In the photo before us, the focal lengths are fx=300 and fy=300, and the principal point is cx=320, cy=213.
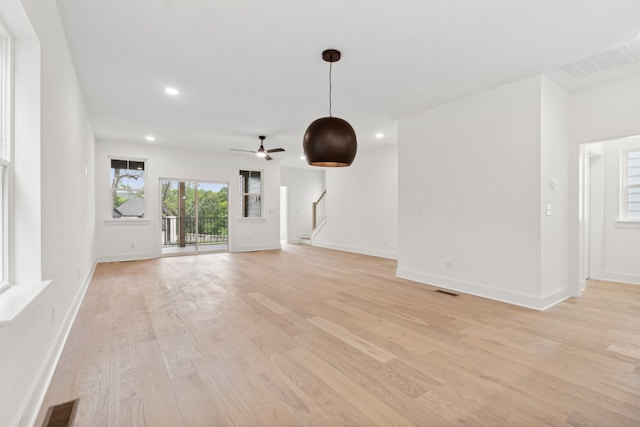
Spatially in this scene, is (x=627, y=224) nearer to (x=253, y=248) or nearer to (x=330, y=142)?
(x=330, y=142)

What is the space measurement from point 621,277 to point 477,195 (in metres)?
2.99

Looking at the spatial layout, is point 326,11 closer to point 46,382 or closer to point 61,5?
point 61,5

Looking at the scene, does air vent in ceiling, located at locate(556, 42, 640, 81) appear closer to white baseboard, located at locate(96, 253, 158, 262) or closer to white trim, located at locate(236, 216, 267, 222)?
white trim, located at locate(236, 216, 267, 222)

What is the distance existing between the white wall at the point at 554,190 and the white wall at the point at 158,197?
23.6 feet

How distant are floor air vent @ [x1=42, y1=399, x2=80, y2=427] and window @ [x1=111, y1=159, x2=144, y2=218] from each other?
257 inches

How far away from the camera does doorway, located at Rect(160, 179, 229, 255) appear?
26.7ft

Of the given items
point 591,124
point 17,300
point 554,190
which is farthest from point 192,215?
point 591,124

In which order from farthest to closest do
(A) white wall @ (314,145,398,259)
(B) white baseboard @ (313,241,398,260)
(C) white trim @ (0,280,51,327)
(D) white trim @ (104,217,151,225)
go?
(A) white wall @ (314,145,398,259) → (B) white baseboard @ (313,241,398,260) → (D) white trim @ (104,217,151,225) → (C) white trim @ (0,280,51,327)

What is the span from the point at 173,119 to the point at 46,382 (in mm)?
4566

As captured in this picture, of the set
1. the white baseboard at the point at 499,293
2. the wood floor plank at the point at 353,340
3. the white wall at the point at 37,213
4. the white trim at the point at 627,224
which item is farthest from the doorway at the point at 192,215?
the white trim at the point at 627,224

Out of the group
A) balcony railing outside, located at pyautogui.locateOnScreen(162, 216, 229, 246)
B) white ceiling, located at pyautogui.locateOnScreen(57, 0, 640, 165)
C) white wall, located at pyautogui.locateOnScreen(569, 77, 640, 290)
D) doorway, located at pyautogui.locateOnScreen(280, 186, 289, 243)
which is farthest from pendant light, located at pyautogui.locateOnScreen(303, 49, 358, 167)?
doorway, located at pyautogui.locateOnScreen(280, 186, 289, 243)

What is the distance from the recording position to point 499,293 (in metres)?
3.91

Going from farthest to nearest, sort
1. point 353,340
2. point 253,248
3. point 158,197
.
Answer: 1. point 253,248
2. point 158,197
3. point 353,340

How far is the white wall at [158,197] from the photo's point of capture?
278 inches
